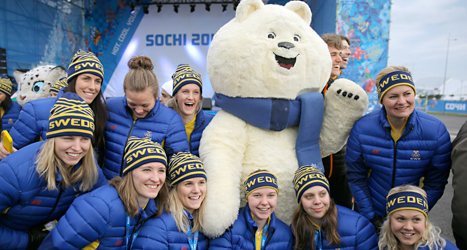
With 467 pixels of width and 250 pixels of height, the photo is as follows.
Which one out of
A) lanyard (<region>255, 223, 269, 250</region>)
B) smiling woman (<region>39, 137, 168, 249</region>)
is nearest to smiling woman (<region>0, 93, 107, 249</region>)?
smiling woman (<region>39, 137, 168, 249</region>)

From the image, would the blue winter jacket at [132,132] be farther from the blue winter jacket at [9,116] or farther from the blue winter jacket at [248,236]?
the blue winter jacket at [9,116]

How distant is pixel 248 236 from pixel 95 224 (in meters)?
0.98

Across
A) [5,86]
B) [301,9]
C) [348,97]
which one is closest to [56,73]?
[5,86]

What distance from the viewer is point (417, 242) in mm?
1786

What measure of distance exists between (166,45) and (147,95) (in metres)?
8.76

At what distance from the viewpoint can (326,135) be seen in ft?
7.90

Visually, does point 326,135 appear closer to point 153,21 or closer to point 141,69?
point 141,69

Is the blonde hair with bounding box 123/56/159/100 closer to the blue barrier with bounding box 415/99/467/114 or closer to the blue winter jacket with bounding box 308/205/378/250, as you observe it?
the blue winter jacket with bounding box 308/205/378/250

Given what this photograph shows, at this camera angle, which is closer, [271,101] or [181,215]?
[181,215]

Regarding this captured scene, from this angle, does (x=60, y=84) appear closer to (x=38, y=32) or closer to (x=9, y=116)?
(x=9, y=116)

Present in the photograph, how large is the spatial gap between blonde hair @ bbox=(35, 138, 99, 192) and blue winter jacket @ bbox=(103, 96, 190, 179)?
31 cm

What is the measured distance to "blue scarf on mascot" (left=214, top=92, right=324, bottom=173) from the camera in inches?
86.0

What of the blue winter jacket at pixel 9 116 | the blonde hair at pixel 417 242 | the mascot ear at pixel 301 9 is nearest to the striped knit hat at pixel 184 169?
the blonde hair at pixel 417 242

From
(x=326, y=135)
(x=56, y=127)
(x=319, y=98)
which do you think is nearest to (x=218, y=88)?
(x=319, y=98)
